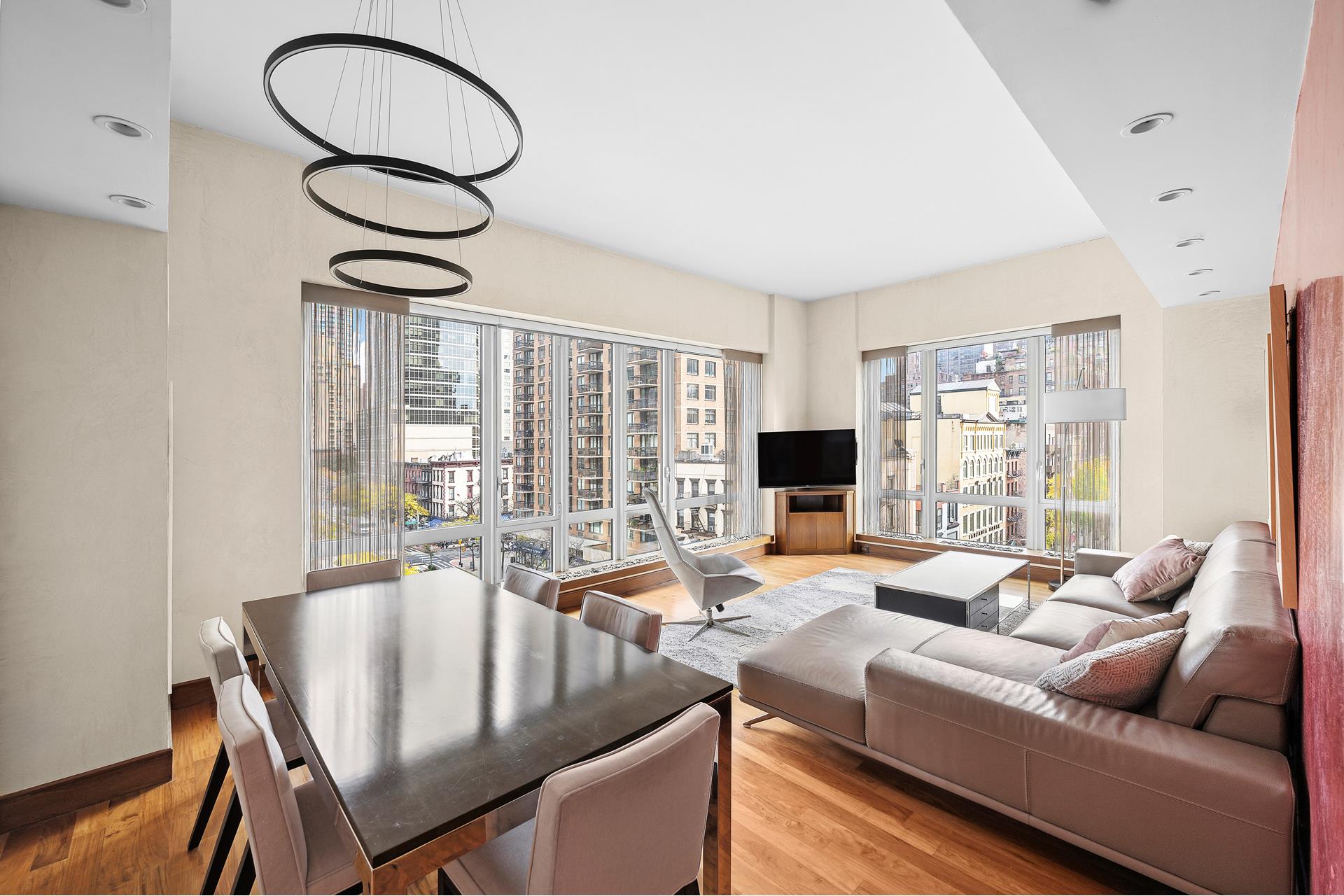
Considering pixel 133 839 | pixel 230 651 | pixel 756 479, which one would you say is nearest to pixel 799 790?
pixel 230 651

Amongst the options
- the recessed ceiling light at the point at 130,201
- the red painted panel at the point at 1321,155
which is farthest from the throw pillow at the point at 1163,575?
the recessed ceiling light at the point at 130,201

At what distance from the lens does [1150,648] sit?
1754 millimetres

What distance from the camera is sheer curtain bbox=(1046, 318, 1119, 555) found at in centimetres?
479

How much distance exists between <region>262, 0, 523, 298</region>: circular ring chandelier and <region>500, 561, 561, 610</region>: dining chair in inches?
51.1

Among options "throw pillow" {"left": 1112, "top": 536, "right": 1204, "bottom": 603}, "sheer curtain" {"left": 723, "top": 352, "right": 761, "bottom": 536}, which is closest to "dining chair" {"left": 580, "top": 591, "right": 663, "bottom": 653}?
"throw pillow" {"left": 1112, "top": 536, "right": 1204, "bottom": 603}

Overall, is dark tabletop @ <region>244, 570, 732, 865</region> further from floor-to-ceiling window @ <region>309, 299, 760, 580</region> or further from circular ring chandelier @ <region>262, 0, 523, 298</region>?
floor-to-ceiling window @ <region>309, 299, 760, 580</region>

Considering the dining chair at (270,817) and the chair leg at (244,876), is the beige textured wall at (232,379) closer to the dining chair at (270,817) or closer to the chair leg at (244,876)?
the chair leg at (244,876)

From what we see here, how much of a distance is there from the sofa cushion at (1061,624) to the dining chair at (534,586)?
2.28m

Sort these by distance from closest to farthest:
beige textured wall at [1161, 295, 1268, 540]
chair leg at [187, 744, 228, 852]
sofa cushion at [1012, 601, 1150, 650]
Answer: chair leg at [187, 744, 228, 852], sofa cushion at [1012, 601, 1150, 650], beige textured wall at [1161, 295, 1268, 540]

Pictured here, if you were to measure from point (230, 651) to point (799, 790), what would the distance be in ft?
6.60

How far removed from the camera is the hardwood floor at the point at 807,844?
5.69 feet

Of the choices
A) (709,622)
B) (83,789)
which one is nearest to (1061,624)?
(709,622)

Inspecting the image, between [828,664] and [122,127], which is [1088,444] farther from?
[122,127]

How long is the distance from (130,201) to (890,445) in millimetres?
6323
